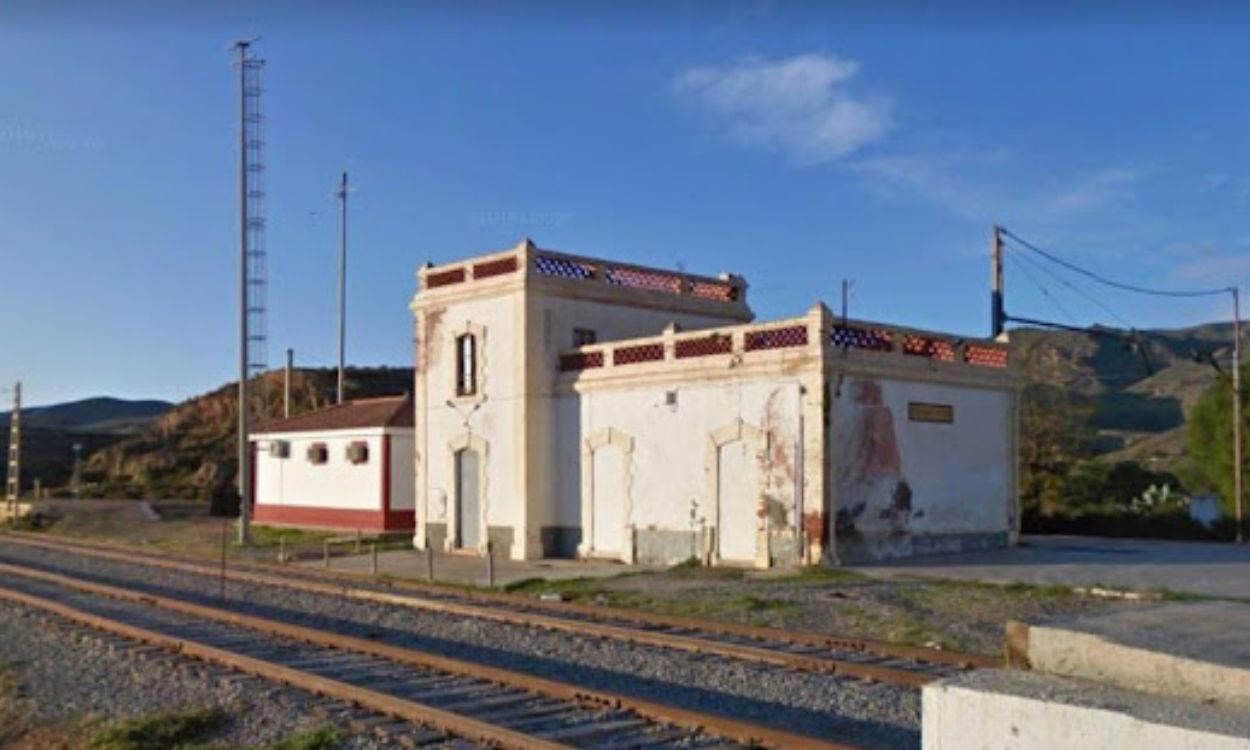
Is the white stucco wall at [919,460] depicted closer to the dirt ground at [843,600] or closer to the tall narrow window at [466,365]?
the dirt ground at [843,600]

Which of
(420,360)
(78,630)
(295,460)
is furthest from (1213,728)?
(295,460)

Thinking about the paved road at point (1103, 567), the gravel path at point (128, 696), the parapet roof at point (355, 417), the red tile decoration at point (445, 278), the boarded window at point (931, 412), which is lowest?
the gravel path at point (128, 696)

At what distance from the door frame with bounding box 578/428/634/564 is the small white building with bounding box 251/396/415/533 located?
935 centimetres

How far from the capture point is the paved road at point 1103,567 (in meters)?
18.7

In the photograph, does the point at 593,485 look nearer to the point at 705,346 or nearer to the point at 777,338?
the point at 705,346

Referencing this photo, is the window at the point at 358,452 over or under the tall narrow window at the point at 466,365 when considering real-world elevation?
under

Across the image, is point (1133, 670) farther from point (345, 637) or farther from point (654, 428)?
point (654, 428)

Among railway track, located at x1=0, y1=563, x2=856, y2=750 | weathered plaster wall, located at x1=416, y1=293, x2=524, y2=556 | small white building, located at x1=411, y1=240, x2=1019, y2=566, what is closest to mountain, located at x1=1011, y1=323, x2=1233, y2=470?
small white building, located at x1=411, y1=240, x2=1019, y2=566

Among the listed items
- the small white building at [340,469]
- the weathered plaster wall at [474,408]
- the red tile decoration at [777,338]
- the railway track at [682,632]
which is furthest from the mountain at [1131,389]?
the railway track at [682,632]

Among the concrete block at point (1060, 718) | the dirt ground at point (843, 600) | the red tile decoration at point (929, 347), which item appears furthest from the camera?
the red tile decoration at point (929, 347)

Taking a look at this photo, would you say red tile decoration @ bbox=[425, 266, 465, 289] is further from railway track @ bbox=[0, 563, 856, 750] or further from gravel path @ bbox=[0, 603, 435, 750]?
gravel path @ bbox=[0, 603, 435, 750]

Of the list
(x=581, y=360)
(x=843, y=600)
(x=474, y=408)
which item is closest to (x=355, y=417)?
(x=474, y=408)

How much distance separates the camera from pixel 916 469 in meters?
23.5

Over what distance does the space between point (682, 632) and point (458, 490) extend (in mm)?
15127
